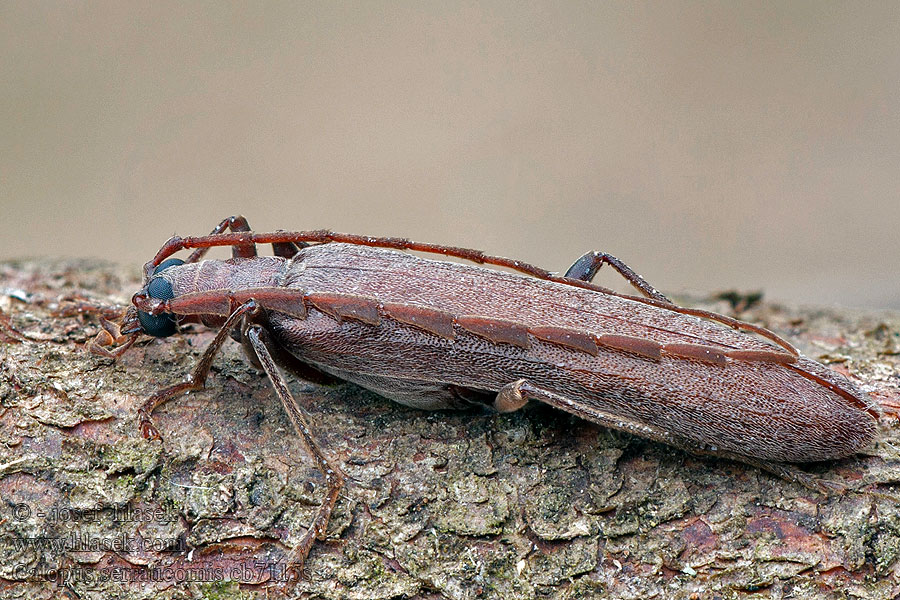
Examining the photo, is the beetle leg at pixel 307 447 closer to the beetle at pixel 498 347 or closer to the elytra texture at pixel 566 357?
the beetle at pixel 498 347

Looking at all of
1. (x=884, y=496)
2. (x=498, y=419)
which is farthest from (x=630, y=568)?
(x=884, y=496)

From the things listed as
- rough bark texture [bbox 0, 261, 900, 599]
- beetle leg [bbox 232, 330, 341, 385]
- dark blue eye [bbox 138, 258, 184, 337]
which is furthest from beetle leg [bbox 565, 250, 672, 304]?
dark blue eye [bbox 138, 258, 184, 337]

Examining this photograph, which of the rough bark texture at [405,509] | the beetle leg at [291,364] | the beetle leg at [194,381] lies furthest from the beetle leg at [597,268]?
the beetle leg at [194,381]

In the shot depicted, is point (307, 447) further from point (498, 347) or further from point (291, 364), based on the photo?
point (498, 347)

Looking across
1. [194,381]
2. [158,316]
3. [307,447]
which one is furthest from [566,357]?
[158,316]

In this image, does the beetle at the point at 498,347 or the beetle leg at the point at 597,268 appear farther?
the beetle leg at the point at 597,268

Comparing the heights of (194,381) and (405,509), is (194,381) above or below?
above

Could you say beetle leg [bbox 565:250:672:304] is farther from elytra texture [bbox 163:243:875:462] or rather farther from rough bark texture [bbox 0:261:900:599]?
rough bark texture [bbox 0:261:900:599]

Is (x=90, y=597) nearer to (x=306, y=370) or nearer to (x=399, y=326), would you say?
(x=306, y=370)
